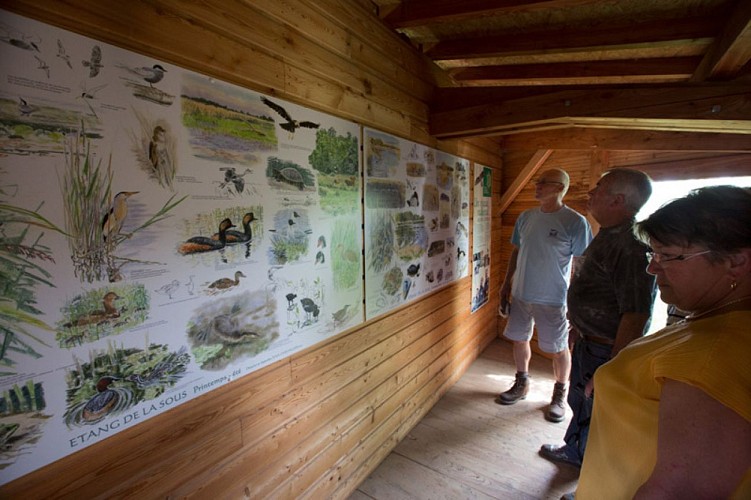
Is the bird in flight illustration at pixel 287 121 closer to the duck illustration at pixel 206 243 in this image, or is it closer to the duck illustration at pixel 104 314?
the duck illustration at pixel 206 243

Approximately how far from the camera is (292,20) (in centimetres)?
127

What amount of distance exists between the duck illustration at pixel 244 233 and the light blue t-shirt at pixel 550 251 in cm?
230

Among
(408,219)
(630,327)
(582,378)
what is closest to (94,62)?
(408,219)

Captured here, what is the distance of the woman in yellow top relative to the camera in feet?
1.84

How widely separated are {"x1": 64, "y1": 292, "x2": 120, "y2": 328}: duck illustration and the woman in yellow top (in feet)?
4.13

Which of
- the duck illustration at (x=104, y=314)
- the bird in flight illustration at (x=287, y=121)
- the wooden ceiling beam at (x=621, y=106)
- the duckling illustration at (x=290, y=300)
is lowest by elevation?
the duckling illustration at (x=290, y=300)

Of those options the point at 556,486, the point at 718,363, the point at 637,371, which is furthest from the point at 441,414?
the point at 718,363

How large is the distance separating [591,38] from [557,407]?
2.56 m

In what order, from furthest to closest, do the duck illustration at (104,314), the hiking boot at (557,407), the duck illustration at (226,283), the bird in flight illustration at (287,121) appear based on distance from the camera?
the hiking boot at (557,407) → the bird in flight illustration at (287,121) → the duck illustration at (226,283) → the duck illustration at (104,314)

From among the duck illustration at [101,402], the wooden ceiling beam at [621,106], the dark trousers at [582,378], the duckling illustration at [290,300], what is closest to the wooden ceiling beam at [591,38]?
the wooden ceiling beam at [621,106]

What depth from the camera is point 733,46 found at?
4.41ft

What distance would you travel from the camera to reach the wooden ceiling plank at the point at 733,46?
4.25 ft

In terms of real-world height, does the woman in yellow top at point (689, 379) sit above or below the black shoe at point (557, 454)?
above

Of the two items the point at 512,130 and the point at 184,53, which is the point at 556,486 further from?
the point at 184,53
